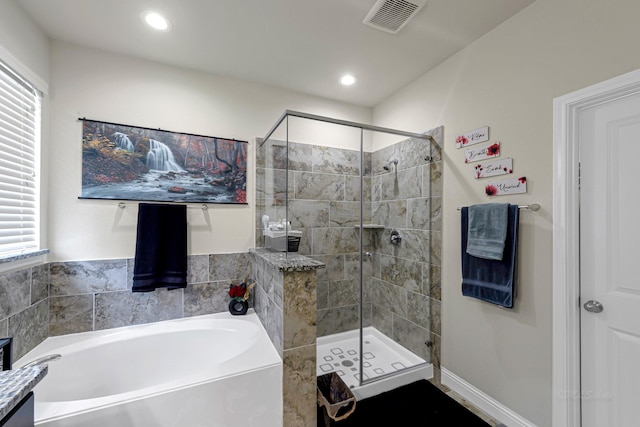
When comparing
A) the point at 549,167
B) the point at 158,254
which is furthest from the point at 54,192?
the point at 549,167

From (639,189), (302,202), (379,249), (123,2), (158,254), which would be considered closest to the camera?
(639,189)

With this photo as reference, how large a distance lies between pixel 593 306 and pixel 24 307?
131 inches

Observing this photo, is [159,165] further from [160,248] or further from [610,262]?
[610,262]

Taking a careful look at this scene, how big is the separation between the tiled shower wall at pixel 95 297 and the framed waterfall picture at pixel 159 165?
1.81 ft

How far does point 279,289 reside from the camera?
1.68m

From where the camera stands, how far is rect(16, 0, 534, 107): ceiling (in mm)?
1635

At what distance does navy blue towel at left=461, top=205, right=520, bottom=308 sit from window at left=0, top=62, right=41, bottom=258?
294 centimetres

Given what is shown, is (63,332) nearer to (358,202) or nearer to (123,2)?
(123,2)

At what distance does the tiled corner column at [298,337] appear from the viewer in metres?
1.62

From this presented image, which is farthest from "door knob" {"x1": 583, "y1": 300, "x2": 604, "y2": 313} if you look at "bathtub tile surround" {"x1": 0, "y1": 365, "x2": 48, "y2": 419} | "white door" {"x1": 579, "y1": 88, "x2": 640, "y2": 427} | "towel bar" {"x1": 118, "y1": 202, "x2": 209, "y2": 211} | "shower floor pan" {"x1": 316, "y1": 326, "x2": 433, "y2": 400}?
"towel bar" {"x1": 118, "y1": 202, "x2": 209, "y2": 211}

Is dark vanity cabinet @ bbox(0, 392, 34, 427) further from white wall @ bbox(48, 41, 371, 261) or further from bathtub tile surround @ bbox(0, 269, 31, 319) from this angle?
white wall @ bbox(48, 41, 371, 261)

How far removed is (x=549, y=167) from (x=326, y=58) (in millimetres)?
1758

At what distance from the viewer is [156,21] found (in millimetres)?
1750

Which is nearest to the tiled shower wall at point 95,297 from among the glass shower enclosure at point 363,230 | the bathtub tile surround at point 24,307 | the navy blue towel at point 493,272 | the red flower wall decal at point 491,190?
the bathtub tile surround at point 24,307
